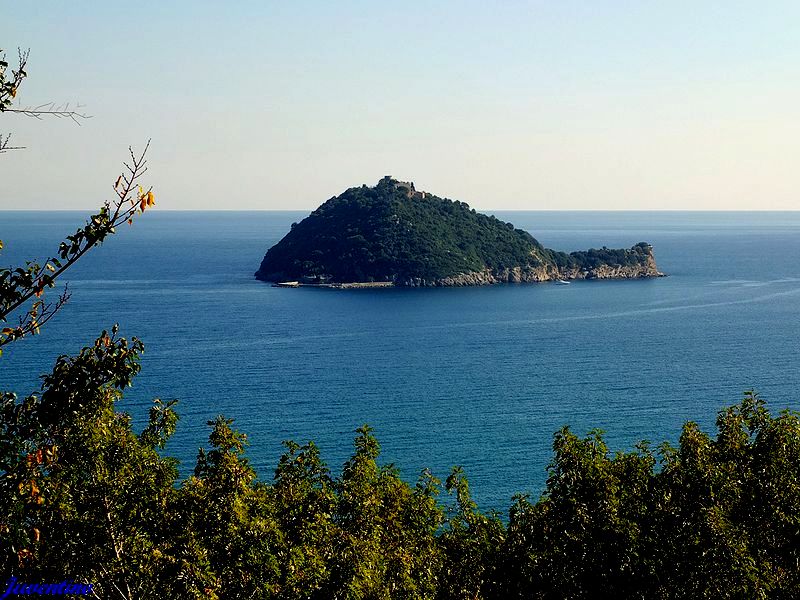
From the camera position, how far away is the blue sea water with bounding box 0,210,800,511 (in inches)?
1839

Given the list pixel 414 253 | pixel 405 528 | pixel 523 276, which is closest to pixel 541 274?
pixel 523 276

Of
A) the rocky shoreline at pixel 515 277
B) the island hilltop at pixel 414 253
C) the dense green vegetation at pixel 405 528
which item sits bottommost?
the dense green vegetation at pixel 405 528

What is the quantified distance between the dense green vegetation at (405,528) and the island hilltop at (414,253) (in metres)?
104

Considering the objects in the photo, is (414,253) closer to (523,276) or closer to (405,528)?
(523,276)

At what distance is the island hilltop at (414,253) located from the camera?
12656cm

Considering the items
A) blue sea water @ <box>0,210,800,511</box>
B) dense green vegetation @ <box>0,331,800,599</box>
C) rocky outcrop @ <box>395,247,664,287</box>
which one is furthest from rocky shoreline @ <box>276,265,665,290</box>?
dense green vegetation @ <box>0,331,800,599</box>

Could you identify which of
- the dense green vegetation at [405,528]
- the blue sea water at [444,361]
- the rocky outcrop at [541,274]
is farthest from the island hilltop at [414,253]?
the dense green vegetation at [405,528]

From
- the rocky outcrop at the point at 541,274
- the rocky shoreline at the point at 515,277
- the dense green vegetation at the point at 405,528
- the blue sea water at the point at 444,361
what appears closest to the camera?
the dense green vegetation at the point at 405,528

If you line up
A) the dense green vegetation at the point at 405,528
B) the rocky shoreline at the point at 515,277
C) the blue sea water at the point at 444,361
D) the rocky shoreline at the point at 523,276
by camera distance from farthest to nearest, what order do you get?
the rocky shoreline at the point at 523,276, the rocky shoreline at the point at 515,277, the blue sea water at the point at 444,361, the dense green vegetation at the point at 405,528

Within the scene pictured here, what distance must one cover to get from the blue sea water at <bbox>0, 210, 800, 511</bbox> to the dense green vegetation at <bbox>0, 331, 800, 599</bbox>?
1927cm

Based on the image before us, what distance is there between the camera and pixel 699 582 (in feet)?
44.1

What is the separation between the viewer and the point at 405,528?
1761 cm

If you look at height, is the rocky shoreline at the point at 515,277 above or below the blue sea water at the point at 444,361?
above

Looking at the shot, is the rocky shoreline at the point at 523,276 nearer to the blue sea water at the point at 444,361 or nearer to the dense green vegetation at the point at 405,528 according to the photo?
the blue sea water at the point at 444,361
